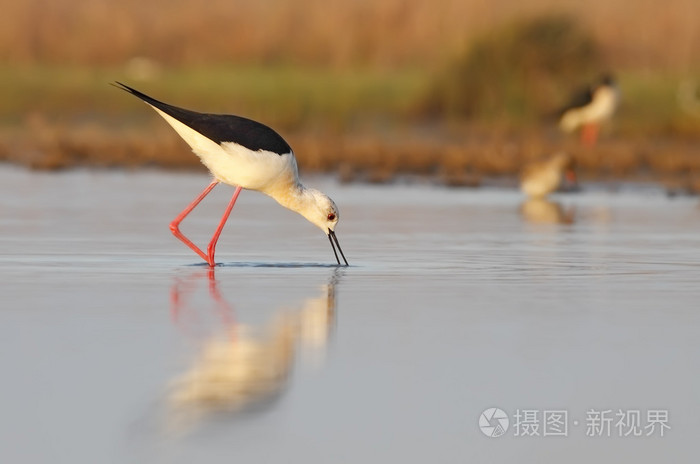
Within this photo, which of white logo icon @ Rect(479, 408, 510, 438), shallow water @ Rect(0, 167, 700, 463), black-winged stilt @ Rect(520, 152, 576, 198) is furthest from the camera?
black-winged stilt @ Rect(520, 152, 576, 198)

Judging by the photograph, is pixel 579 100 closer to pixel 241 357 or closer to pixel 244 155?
pixel 244 155

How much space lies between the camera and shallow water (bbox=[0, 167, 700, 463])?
16.8 feet

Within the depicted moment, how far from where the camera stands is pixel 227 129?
990 cm

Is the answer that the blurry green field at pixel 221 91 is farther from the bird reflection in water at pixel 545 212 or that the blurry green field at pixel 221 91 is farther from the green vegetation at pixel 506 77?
the bird reflection in water at pixel 545 212

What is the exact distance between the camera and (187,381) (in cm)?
577

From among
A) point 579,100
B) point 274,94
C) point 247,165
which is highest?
point 274,94

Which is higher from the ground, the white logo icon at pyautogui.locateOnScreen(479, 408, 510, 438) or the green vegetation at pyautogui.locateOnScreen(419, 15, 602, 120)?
the green vegetation at pyautogui.locateOnScreen(419, 15, 602, 120)

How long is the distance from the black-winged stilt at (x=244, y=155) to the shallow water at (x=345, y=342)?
0.30 meters

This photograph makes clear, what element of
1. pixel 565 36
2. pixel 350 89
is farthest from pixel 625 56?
pixel 350 89

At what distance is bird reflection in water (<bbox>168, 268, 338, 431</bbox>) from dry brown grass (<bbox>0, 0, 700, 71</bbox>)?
19.6m

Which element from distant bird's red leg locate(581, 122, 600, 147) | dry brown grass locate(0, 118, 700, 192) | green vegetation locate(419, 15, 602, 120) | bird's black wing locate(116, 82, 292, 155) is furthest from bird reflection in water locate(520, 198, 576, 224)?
green vegetation locate(419, 15, 602, 120)

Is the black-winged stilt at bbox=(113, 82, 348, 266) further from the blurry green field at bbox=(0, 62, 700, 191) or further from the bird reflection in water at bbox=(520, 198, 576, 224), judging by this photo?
the blurry green field at bbox=(0, 62, 700, 191)

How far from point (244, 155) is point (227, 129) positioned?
198 millimetres

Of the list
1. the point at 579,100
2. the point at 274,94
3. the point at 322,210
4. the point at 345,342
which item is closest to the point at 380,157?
the point at 579,100
